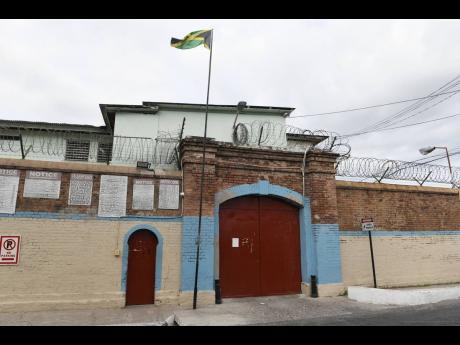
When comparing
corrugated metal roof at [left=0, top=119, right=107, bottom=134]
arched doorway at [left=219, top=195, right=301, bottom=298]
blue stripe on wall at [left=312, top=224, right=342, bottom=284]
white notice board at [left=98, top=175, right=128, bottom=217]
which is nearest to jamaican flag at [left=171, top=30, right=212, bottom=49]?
white notice board at [left=98, top=175, right=128, bottom=217]

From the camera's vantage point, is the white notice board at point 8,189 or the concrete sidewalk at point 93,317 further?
the white notice board at point 8,189

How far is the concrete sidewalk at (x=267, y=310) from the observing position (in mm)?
6945

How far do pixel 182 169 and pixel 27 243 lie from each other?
13.2 ft

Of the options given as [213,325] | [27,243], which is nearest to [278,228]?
[213,325]

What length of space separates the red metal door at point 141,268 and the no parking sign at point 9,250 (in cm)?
246

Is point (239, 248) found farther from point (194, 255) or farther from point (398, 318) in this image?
point (398, 318)

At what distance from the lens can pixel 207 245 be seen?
864 centimetres

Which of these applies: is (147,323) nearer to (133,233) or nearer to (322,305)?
(133,233)

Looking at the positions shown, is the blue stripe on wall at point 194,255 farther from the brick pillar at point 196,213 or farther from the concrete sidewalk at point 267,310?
the concrete sidewalk at point 267,310

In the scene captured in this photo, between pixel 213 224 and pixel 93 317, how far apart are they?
3482 millimetres

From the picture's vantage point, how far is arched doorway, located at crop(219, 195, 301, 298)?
9.16 meters

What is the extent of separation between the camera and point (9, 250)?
24.5 feet

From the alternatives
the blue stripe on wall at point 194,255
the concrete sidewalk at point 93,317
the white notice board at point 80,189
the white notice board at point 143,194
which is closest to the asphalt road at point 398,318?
the blue stripe on wall at point 194,255

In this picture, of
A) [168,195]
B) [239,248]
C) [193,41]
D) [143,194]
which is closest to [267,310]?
[239,248]
